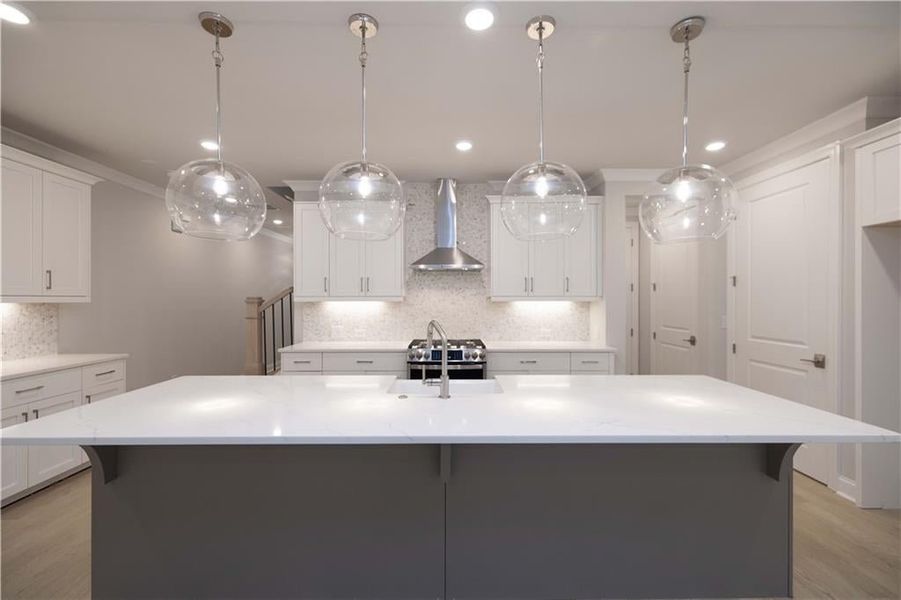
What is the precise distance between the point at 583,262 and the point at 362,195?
9.61 ft

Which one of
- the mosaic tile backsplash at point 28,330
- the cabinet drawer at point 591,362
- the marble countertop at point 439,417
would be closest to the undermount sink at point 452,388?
the marble countertop at point 439,417

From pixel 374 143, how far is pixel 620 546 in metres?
3.08

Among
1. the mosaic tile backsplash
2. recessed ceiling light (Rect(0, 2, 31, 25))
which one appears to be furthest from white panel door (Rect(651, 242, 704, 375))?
the mosaic tile backsplash

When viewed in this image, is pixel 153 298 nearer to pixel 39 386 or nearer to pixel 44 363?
pixel 44 363

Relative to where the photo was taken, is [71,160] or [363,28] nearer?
[363,28]

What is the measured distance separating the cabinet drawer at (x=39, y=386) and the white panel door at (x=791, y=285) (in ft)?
17.7

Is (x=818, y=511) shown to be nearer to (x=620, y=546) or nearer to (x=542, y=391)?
(x=620, y=546)

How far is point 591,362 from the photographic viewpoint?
12.7 ft

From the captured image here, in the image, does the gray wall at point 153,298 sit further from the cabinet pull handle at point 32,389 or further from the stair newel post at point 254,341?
the stair newel post at point 254,341

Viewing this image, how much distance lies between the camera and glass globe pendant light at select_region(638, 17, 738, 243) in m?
1.83

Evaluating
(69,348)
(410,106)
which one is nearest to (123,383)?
(69,348)

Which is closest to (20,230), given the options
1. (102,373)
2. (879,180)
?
(102,373)

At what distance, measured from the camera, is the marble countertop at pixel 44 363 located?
106 inches

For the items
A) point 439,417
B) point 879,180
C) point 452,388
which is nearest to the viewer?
point 439,417
